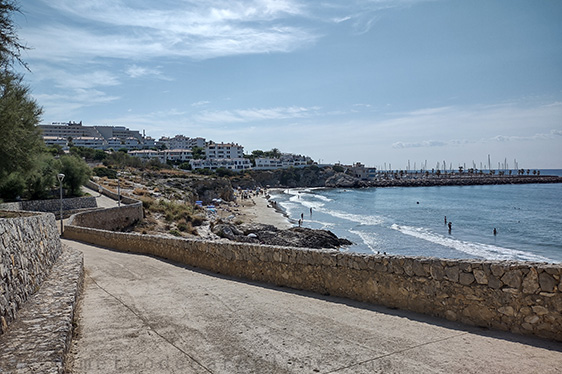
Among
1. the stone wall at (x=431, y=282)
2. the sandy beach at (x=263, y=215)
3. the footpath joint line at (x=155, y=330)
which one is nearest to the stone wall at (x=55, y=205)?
the sandy beach at (x=263, y=215)

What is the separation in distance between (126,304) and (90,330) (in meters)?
1.64

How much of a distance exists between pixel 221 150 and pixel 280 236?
116 m

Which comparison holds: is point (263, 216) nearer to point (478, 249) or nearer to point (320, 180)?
point (478, 249)

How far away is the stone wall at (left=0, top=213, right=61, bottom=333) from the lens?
4996mm

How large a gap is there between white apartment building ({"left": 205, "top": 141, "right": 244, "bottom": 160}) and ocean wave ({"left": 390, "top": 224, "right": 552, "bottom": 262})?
365 feet

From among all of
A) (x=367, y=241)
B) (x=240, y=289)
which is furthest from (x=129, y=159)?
(x=240, y=289)

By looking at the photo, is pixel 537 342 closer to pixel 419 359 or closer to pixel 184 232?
pixel 419 359

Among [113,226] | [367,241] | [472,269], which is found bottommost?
[367,241]

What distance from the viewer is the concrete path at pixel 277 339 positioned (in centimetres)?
491

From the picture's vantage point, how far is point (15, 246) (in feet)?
18.7

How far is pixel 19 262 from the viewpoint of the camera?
5.83 m

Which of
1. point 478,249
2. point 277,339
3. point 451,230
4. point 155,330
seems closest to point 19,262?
point 155,330

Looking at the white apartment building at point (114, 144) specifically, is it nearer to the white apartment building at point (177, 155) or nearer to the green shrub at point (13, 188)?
the white apartment building at point (177, 155)

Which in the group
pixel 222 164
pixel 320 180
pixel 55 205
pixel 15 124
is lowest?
pixel 55 205
